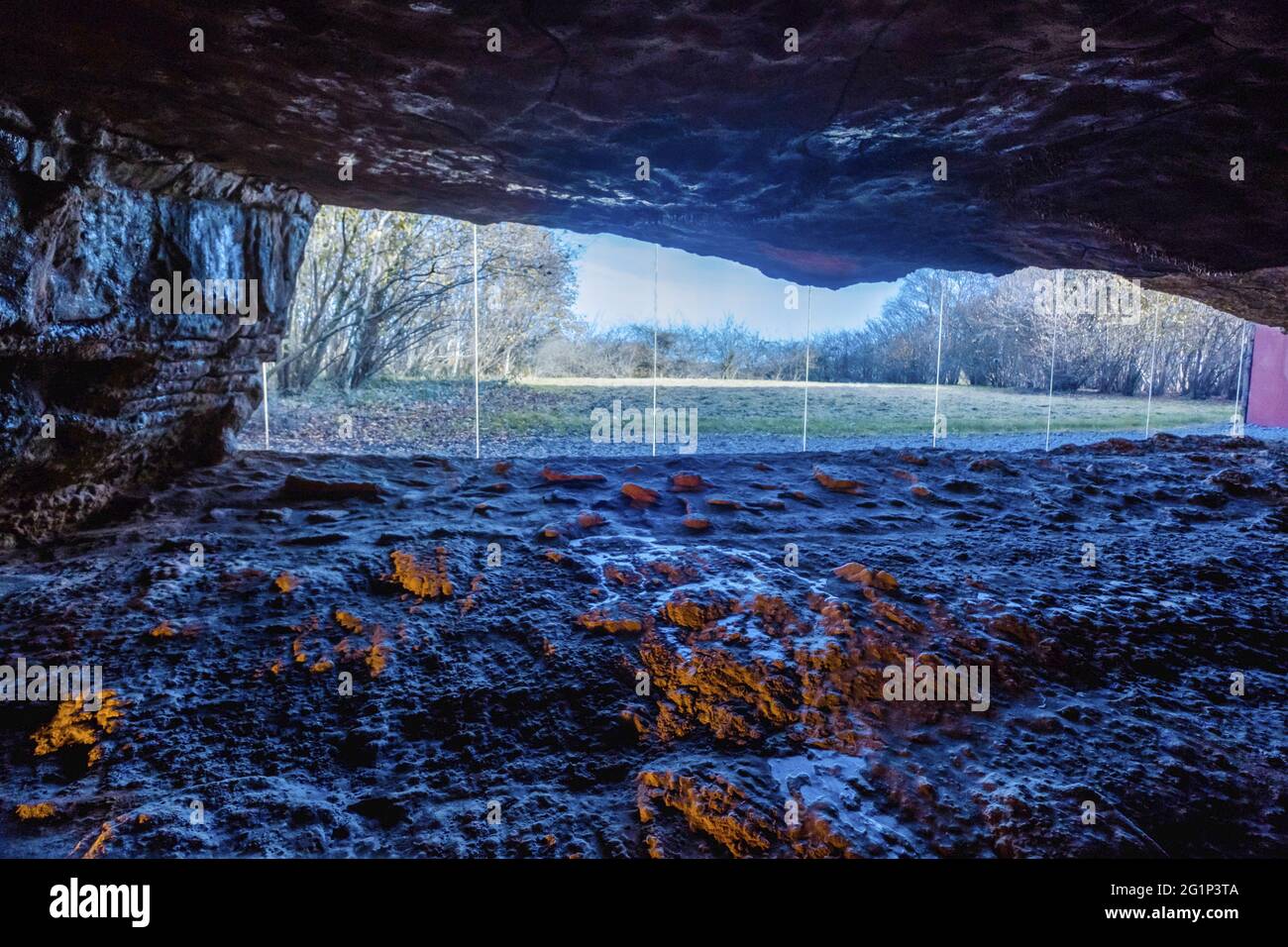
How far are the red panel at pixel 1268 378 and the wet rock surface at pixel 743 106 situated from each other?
452 cm

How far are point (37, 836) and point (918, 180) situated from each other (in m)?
5.09

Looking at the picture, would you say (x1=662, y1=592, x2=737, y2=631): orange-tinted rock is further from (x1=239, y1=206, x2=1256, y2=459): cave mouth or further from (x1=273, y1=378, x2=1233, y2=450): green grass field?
(x1=273, y1=378, x2=1233, y2=450): green grass field

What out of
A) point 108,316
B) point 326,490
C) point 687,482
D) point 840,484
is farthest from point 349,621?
point 840,484

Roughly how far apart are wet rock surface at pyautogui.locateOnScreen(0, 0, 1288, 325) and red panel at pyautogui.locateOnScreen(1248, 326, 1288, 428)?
14.8 feet

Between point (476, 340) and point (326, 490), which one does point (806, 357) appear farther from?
point (326, 490)

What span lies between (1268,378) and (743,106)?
9.31 meters

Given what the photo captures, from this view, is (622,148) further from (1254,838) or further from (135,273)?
(1254,838)

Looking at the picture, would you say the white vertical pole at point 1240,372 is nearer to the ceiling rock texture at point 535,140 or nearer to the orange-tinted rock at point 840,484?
the ceiling rock texture at point 535,140

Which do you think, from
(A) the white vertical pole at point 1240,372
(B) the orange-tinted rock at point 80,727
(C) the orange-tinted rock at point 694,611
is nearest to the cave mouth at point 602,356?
(A) the white vertical pole at point 1240,372

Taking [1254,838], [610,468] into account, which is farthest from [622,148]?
[1254,838]

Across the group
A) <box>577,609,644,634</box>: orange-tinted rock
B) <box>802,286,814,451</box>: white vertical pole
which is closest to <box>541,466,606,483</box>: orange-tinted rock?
<box>577,609,644,634</box>: orange-tinted rock

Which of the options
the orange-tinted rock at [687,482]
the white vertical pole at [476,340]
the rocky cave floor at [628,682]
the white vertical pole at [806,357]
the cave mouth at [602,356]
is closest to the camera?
the rocky cave floor at [628,682]

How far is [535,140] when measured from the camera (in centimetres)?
397

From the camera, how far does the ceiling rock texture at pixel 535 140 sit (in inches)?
103
